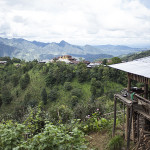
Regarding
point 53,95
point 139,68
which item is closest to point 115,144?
point 139,68

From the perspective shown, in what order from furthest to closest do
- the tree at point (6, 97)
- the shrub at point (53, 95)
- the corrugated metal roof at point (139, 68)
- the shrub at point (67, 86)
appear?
the shrub at point (67, 86)
the tree at point (6, 97)
the shrub at point (53, 95)
the corrugated metal roof at point (139, 68)

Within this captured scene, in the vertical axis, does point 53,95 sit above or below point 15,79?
below

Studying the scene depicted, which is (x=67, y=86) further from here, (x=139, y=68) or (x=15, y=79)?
(x=139, y=68)

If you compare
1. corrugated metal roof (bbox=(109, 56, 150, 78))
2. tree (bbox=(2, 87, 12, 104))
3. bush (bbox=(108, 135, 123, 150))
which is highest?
corrugated metal roof (bbox=(109, 56, 150, 78))

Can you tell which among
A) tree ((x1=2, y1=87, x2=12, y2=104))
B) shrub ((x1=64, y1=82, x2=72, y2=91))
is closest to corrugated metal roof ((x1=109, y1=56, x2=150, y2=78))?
shrub ((x1=64, y1=82, x2=72, y2=91))

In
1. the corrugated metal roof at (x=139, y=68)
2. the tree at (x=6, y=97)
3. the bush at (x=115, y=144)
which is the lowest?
the tree at (x=6, y=97)

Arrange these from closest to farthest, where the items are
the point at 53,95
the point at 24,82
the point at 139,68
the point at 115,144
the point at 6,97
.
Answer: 1. the point at 139,68
2. the point at 115,144
3. the point at 53,95
4. the point at 6,97
5. the point at 24,82

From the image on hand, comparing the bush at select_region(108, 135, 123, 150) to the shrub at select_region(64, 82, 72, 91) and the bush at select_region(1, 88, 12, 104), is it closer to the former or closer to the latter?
the shrub at select_region(64, 82, 72, 91)

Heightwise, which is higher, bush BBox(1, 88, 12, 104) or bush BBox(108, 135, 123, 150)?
bush BBox(108, 135, 123, 150)

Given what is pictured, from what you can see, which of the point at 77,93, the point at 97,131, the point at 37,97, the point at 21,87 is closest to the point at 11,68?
the point at 21,87

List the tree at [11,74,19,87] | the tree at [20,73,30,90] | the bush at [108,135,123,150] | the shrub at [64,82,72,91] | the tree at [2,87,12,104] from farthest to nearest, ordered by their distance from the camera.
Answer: the tree at [11,74,19,87]
the tree at [20,73,30,90]
the shrub at [64,82,72,91]
the tree at [2,87,12,104]
the bush at [108,135,123,150]

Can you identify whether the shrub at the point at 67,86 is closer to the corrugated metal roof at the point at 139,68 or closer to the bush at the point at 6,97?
the bush at the point at 6,97

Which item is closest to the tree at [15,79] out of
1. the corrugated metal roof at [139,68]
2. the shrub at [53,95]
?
the shrub at [53,95]

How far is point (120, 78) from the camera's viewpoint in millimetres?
30547
